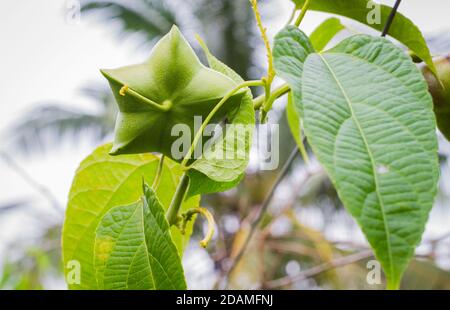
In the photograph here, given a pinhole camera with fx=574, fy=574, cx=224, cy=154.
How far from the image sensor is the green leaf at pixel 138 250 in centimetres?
36

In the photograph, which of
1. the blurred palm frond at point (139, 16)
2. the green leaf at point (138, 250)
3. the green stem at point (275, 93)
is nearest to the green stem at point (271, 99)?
the green stem at point (275, 93)

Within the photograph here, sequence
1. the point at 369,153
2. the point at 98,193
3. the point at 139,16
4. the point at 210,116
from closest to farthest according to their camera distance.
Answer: the point at 369,153 < the point at 210,116 < the point at 98,193 < the point at 139,16

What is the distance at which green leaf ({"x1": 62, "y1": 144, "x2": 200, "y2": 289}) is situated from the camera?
521 millimetres

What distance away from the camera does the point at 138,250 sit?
388 millimetres

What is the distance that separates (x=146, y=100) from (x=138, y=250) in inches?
4.0

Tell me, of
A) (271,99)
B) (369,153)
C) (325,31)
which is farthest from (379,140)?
(325,31)

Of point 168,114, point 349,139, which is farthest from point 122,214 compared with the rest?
point 349,139

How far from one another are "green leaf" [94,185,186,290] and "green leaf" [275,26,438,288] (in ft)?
0.40

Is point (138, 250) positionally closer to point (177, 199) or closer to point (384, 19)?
point (177, 199)

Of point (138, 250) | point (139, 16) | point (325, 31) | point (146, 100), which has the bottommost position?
point (138, 250)

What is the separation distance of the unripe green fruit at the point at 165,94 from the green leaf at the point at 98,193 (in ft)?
0.37

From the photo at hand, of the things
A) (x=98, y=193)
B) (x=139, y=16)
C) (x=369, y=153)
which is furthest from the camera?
(x=139, y=16)

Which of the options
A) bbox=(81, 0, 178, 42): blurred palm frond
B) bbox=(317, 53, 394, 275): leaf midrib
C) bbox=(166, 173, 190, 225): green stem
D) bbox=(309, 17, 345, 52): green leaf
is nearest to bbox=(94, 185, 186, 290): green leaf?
bbox=(166, 173, 190, 225): green stem

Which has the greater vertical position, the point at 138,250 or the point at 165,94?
the point at 165,94
